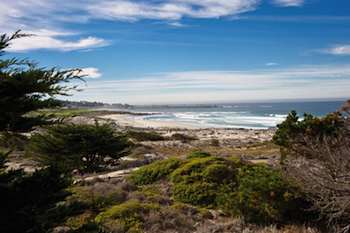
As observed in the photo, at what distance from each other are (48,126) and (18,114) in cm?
62

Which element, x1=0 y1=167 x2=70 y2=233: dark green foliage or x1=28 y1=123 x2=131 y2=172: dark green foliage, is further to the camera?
x1=28 y1=123 x2=131 y2=172: dark green foliage

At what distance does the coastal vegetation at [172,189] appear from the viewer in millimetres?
5633

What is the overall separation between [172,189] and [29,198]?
6.76m

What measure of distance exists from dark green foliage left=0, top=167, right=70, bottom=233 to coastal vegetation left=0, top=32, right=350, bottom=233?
0.04 feet

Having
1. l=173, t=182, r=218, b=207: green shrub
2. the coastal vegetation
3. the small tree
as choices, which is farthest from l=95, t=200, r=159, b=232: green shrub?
the small tree

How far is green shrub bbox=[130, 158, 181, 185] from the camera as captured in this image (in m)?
13.8

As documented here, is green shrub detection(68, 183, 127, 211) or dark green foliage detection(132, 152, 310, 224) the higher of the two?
dark green foliage detection(132, 152, 310, 224)

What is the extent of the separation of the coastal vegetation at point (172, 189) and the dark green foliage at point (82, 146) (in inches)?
131

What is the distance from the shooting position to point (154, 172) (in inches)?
549

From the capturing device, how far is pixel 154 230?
26.3ft

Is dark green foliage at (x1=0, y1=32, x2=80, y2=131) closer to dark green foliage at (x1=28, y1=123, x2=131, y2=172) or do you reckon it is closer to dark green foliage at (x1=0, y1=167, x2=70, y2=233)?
dark green foliage at (x1=0, y1=167, x2=70, y2=233)

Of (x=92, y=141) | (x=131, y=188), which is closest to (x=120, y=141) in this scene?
(x=92, y=141)

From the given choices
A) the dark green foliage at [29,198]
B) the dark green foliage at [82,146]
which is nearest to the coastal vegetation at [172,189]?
the dark green foliage at [29,198]

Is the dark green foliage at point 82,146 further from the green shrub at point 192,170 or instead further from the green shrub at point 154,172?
the green shrub at point 192,170
